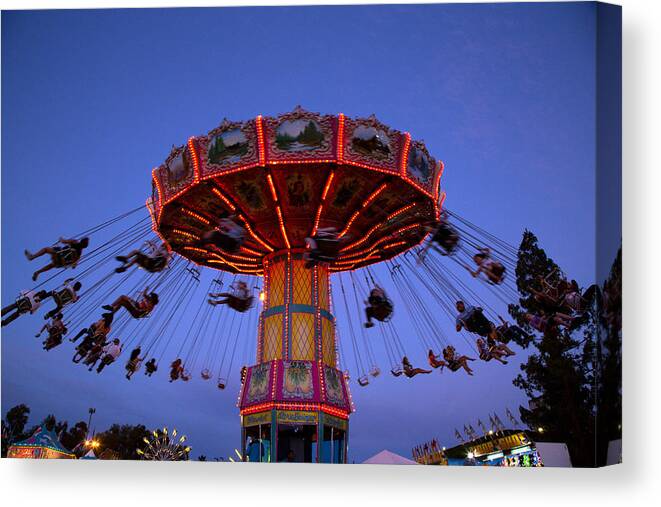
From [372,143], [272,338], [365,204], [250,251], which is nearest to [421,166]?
[372,143]

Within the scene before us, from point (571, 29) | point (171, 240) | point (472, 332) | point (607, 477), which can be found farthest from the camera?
point (171, 240)

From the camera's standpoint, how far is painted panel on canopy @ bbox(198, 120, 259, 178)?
502 inches

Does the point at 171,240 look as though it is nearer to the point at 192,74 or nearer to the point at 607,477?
the point at 192,74

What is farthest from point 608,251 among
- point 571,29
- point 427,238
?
point 427,238

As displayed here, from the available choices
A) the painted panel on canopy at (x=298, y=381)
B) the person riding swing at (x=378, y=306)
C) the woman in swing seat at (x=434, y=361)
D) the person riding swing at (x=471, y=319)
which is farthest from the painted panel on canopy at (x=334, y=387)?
the person riding swing at (x=471, y=319)

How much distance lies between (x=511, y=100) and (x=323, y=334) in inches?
191

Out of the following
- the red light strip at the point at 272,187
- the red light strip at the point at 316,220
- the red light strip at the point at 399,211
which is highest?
the red light strip at the point at 272,187

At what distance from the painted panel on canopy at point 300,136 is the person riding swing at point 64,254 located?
3.24m

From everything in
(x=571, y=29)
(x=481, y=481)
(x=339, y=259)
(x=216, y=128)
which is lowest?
(x=481, y=481)

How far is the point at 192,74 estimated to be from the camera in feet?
44.4

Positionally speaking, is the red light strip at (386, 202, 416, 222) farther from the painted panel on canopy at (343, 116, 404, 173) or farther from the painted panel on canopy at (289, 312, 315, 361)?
the painted panel on canopy at (289, 312, 315, 361)

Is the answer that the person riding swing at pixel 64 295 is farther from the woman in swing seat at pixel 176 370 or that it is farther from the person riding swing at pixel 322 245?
the person riding swing at pixel 322 245

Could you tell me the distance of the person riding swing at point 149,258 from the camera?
1342 cm

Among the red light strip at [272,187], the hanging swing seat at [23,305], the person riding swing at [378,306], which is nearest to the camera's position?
the hanging swing seat at [23,305]
